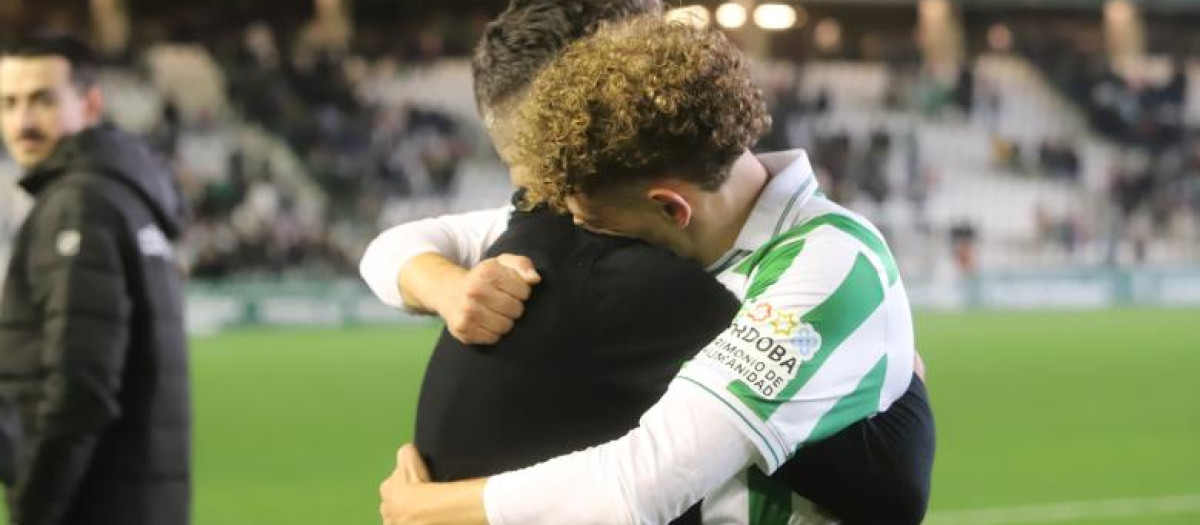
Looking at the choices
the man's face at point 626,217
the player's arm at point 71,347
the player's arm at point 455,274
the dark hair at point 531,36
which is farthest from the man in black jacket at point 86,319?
the man's face at point 626,217

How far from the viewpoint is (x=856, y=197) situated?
2722cm

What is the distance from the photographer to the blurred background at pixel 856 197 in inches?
372

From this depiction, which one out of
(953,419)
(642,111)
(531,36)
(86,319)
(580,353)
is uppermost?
(531,36)

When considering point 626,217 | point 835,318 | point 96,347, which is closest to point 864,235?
point 835,318

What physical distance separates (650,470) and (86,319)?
92.3 inches

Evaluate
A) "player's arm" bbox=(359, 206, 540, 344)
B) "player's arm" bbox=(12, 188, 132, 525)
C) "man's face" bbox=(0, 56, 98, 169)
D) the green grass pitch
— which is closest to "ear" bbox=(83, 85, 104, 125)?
"man's face" bbox=(0, 56, 98, 169)

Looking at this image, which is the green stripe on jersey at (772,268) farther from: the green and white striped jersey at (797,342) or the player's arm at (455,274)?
the player's arm at (455,274)

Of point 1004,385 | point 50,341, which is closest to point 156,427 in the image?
point 50,341

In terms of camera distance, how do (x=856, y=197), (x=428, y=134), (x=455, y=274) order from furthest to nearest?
(x=856, y=197) < (x=428, y=134) < (x=455, y=274)

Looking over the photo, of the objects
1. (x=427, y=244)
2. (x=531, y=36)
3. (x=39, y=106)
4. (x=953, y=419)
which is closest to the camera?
(x=531, y=36)

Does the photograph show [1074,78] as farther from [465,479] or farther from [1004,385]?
[465,479]

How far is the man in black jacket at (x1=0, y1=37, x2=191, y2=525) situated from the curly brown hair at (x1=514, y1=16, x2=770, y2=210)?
7.21 ft

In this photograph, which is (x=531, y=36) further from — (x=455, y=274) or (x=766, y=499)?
(x=766, y=499)

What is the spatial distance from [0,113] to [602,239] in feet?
9.73
